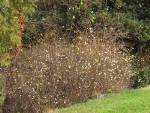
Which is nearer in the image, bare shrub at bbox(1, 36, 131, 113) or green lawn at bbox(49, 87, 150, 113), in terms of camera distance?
green lawn at bbox(49, 87, 150, 113)

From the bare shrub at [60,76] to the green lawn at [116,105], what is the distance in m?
0.97

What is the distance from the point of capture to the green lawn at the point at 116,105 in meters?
11.1

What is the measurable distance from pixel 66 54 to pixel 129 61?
3310 mm

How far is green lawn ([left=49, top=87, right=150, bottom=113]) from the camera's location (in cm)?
1109

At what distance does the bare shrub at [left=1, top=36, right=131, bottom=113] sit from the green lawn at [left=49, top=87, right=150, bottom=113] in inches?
38.1

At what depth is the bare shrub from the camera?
13195 mm

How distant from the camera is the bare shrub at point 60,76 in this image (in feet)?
43.3

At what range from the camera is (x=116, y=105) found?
1141 cm

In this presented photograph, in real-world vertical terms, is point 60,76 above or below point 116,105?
above

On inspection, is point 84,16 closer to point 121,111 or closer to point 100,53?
point 100,53

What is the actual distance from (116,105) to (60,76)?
255cm

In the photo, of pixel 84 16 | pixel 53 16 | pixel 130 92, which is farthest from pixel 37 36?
pixel 130 92

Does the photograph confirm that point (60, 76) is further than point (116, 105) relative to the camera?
Yes

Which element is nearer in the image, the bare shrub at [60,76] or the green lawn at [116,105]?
the green lawn at [116,105]
